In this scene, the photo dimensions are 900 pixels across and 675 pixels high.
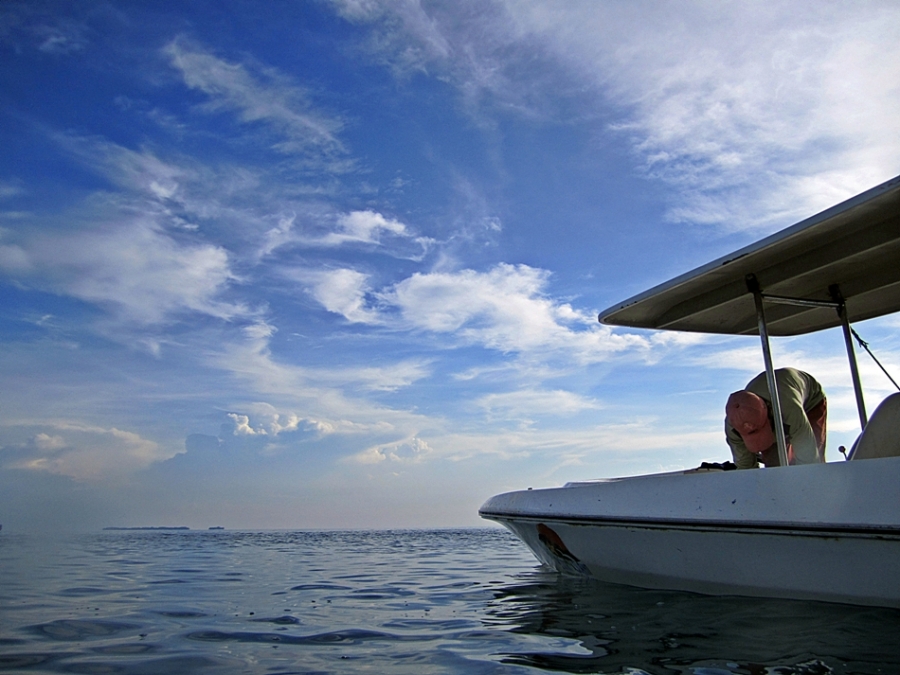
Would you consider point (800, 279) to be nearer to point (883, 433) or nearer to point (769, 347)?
point (769, 347)

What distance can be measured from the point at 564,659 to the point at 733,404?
229 cm

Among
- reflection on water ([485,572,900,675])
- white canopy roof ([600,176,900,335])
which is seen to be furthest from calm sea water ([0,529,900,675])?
white canopy roof ([600,176,900,335])

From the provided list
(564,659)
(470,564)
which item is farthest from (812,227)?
(470,564)

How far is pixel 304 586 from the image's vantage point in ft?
17.9

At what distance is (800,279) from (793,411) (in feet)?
2.89

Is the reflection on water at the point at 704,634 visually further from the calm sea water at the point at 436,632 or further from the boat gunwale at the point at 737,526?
the boat gunwale at the point at 737,526

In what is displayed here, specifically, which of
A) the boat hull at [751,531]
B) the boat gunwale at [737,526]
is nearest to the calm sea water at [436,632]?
the boat hull at [751,531]

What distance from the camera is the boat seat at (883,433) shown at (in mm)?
3328

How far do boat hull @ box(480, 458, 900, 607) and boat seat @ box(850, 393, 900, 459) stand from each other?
50 cm

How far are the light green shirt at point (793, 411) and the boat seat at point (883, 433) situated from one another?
0.53 meters

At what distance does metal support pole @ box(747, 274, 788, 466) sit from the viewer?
12.2ft

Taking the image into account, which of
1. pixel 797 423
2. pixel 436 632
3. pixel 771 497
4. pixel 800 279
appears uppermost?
pixel 800 279

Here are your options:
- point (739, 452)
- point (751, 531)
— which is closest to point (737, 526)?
point (751, 531)

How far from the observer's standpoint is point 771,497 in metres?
3.29
